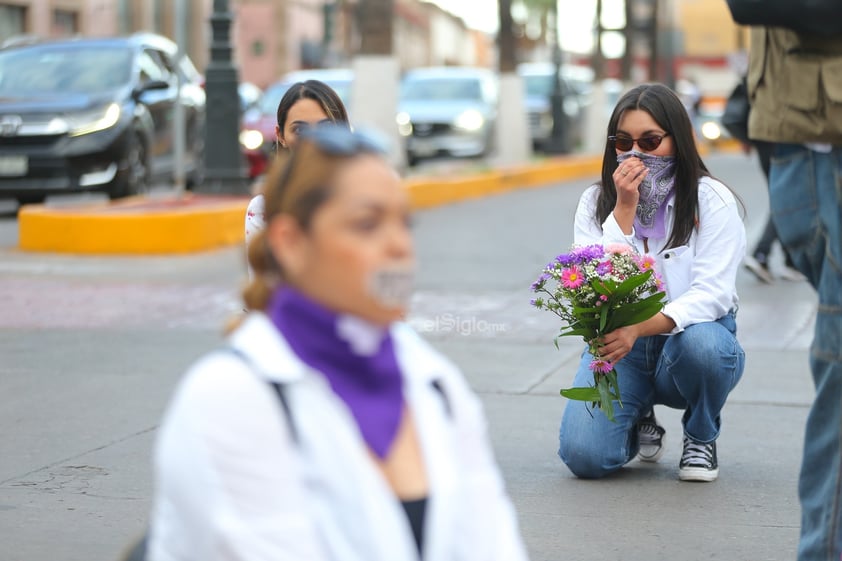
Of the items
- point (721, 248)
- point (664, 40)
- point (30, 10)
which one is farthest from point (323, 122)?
point (664, 40)

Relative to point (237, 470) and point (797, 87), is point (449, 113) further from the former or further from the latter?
point (237, 470)

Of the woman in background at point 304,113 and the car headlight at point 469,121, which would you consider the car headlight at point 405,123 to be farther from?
the woman in background at point 304,113

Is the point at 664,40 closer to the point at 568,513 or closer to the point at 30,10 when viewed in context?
the point at 30,10

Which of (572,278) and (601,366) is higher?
(572,278)

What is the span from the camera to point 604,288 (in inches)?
186

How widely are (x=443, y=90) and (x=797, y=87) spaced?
21.6 m

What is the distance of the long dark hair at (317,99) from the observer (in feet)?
16.6

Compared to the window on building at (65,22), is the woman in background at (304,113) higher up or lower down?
lower down

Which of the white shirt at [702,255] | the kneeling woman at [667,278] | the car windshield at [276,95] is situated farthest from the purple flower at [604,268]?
the car windshield at [276,95]

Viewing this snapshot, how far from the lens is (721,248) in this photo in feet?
16.5

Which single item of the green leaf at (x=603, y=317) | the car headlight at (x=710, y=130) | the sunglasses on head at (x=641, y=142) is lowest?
the car headlight at (x=710, y=130)

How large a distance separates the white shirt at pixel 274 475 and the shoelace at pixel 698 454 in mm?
3074

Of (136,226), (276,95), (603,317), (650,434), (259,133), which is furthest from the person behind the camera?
(276,95)

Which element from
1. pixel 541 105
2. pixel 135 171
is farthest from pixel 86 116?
pixel 541 105
